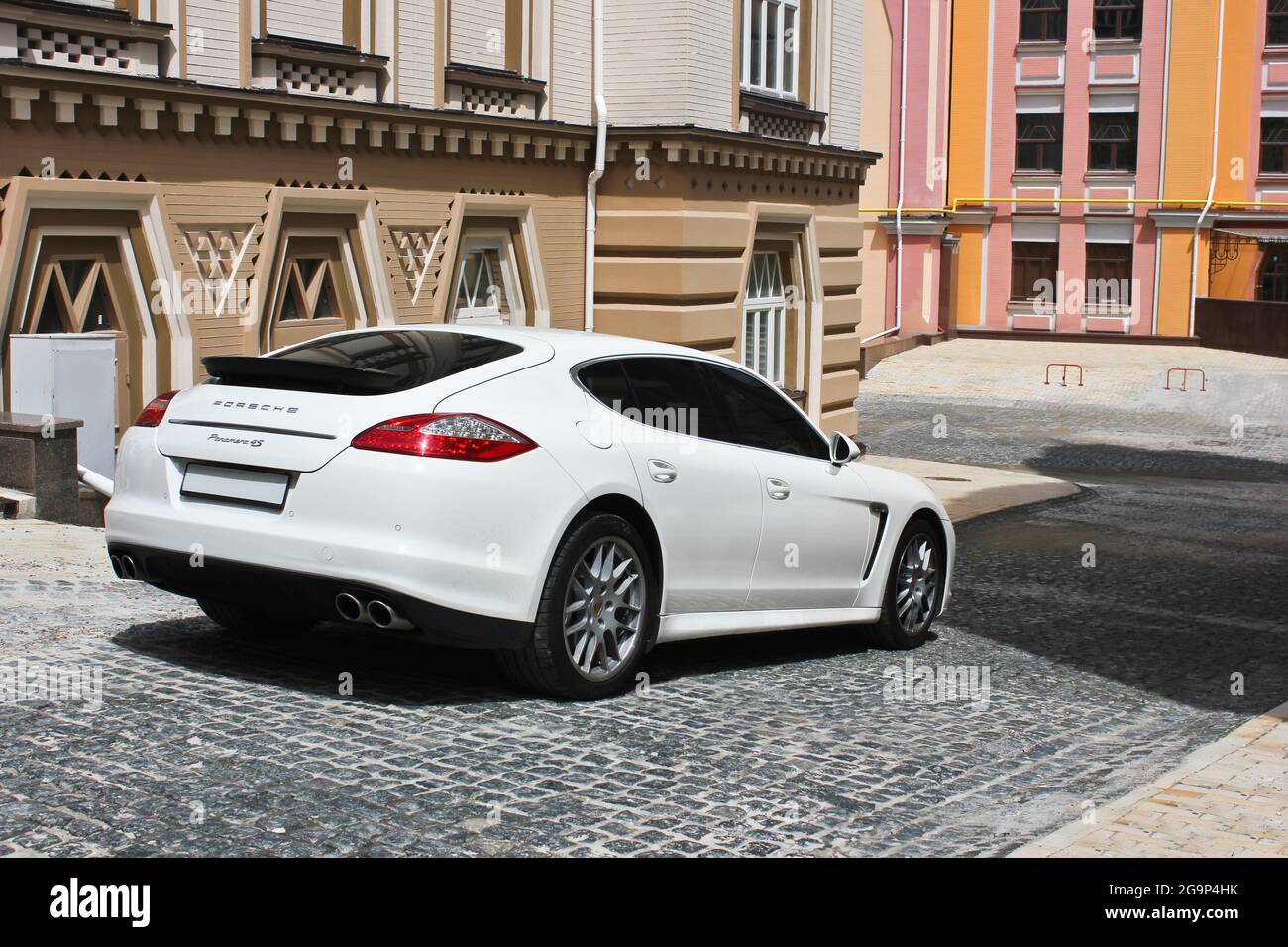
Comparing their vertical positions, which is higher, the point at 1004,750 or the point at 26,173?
the point at 26,173

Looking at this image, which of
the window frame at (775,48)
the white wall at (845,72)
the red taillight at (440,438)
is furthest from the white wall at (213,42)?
the white wall at (845,72)

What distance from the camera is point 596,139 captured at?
A: 16922 mm

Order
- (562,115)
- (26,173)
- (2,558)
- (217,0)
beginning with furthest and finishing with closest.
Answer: (562,115), (217,0), (26,173), (2,558)

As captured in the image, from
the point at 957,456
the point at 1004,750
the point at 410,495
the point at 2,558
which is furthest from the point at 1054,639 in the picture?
the point at 957,456

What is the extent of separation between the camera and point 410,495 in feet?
20.9

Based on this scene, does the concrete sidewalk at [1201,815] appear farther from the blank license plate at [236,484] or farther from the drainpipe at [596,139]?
the drainpipe at [596,139]

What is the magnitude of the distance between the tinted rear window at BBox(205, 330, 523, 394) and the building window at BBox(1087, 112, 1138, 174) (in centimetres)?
4606

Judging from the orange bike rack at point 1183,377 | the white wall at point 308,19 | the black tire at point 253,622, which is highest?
the white wall at point 308,19

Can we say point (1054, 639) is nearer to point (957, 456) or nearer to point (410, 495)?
point (410, 495)

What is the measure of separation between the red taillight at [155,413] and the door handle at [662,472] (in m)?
1.95

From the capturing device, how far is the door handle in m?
7.19

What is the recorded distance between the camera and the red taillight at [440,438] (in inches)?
253

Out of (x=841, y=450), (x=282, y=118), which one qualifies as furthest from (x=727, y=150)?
(x=841, y=450)
